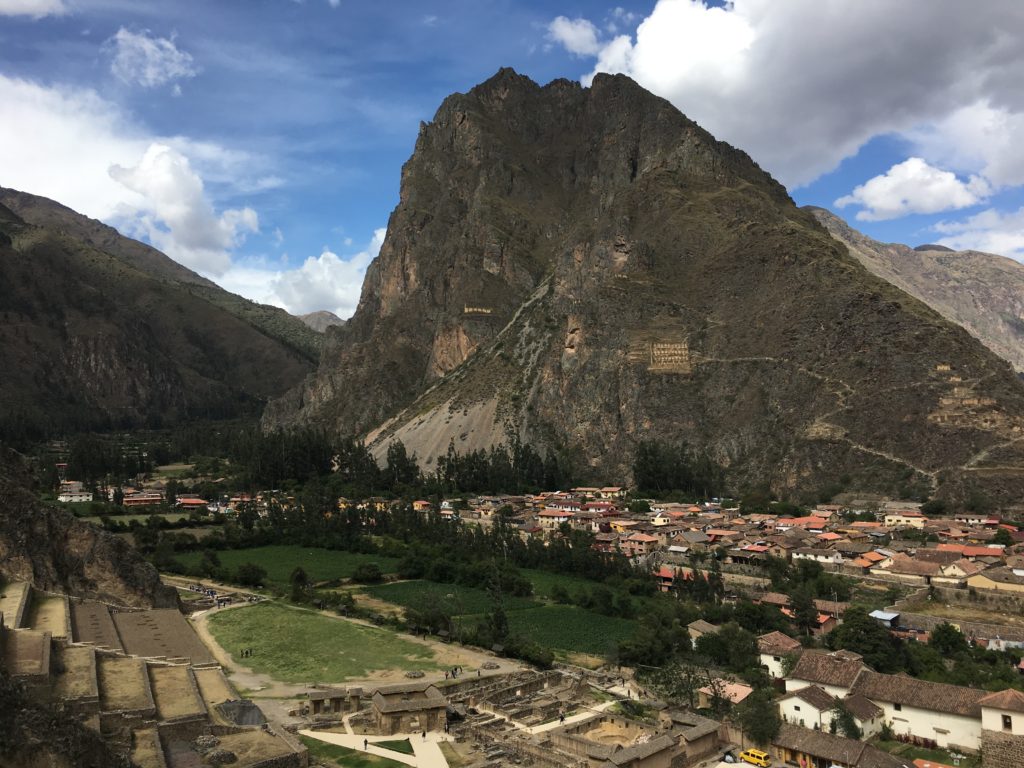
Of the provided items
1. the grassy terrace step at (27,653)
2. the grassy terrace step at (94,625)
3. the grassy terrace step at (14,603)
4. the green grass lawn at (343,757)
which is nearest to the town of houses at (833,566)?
the green grass lawn at (343,757)

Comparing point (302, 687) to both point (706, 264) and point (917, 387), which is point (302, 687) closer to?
point (917, 387)

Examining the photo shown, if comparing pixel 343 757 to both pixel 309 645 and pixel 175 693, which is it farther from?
pixel 309 645

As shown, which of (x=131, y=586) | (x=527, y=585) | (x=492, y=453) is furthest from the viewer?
(x=492, y=453)

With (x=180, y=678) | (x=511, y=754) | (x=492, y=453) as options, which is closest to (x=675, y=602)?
(x=511, y=754)

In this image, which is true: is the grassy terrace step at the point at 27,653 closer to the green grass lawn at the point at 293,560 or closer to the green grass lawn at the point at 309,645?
the green grass lawn at the point at 309,645

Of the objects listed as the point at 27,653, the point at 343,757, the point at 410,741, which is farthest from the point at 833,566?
the point at 27,653
